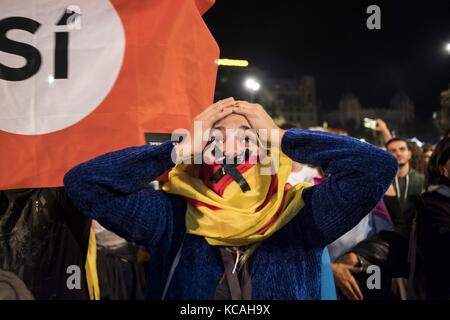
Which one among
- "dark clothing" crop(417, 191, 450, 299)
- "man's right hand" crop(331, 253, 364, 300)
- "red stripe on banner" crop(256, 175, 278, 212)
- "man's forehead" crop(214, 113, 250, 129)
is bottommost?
"man's right hand" crop(331, 253, 364, 300)

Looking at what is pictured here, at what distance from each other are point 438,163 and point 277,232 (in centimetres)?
131

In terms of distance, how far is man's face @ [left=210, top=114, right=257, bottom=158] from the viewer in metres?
1.69

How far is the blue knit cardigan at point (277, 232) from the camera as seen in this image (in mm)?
1533

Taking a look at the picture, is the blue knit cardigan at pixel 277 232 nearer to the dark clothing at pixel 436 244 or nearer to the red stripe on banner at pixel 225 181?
the red stripe on banner at pixel 225 181

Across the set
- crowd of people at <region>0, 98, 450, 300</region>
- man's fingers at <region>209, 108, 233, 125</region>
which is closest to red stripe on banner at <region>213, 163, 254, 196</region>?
crowd of people at <region>0, 98, 450, 300</region>

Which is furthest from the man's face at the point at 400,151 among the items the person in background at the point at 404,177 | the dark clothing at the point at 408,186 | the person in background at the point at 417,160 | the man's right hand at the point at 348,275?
the man's right hand at the point at 348,275

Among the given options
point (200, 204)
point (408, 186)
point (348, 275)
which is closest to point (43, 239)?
point (200, 204)

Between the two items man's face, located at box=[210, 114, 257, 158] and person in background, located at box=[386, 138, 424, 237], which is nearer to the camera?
man's face, located at box=[210, 114, 257, 158]

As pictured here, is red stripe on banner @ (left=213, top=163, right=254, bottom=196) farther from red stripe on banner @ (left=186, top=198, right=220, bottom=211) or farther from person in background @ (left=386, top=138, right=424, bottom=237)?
person in background @ (left=386, top=138, right=424, bottom=237)

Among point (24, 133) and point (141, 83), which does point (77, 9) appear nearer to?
point (141, 83)

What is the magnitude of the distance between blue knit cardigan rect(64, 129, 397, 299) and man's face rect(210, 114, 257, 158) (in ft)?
0.51

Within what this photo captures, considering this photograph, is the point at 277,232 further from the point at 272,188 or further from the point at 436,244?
the point at 436,244

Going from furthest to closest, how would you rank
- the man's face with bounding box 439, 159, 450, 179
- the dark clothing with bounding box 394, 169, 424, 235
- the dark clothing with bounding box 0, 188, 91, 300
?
the dark clothing with bounding box 394, 169, 424, 235 → the man's face with bounding box 439, 159, 450, 179 → the dark clothing with bounding box 0, 188, 91, 300
